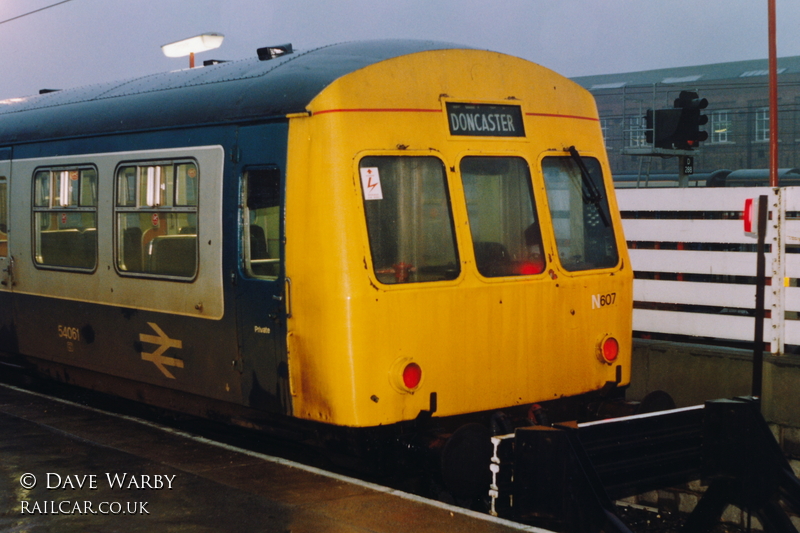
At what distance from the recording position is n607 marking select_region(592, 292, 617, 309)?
6.79 meters

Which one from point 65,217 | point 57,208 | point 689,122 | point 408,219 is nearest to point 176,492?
point 408,219

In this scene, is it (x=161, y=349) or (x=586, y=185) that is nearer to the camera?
(x=586, y=185)

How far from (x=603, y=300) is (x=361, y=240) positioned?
1989 mm

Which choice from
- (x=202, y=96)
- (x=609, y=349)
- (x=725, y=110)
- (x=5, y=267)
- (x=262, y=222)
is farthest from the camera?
(x=725, y=110)

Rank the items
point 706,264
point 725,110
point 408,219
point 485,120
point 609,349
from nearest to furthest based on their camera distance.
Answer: point 408,219
point 485,120
point 609,349
point 706,264
point 725,110

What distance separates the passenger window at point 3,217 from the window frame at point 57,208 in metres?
0.62

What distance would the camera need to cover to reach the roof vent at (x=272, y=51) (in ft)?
23.5

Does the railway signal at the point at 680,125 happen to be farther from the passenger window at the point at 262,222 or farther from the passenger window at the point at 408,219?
the passenger window at the point at 262,222

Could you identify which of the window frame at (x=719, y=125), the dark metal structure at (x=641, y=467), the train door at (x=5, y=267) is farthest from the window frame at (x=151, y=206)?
the window frame at (x=719, y=125)

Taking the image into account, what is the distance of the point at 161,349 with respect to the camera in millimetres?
7277

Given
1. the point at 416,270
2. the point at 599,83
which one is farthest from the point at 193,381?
the point at 599,83

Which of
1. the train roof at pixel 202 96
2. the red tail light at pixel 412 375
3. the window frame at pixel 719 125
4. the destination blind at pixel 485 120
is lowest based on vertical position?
the red tail light at pixel 412 375

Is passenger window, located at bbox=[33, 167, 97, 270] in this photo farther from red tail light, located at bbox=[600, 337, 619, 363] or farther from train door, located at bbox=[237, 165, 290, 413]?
red tail light, located at bbox=[600, 337, 619, 363]

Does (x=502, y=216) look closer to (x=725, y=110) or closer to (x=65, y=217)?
(x=65, y=217)
